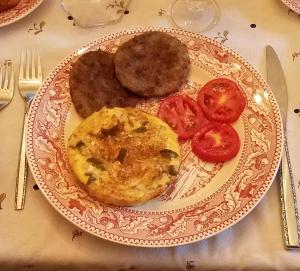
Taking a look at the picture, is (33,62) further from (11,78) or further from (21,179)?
(21,179)

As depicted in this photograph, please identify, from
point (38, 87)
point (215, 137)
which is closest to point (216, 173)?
point (215, 137)

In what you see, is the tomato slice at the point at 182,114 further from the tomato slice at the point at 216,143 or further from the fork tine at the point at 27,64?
the fork tine at the point at 27,64

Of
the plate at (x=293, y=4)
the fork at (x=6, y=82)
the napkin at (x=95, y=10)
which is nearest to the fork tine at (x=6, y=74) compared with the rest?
the fork at (x=6, y=82)

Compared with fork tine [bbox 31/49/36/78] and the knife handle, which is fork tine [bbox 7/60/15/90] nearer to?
fork tine [bbox 31/49/36/78]

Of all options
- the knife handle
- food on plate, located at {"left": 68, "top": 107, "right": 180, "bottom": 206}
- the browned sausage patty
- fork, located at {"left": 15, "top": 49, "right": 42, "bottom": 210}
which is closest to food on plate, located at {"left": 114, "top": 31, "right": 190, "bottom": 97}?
the browned sausage patty

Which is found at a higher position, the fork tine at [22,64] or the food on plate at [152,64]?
the food on plate at [152,64]

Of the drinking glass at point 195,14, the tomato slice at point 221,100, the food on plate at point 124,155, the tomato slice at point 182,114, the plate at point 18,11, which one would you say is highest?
the drinking glass at point 195,14

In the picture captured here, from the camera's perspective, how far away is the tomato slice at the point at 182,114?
118cm

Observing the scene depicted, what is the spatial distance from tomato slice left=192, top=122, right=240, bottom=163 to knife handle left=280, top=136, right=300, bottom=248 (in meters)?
0.12

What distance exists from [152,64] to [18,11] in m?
0.50

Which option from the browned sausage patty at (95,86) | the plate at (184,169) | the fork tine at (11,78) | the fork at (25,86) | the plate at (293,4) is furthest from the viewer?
the plate at (293,4)

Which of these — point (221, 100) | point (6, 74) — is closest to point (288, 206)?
point (221, 100)

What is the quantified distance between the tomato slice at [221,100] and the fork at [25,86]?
0.47m

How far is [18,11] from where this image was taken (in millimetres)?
1449
